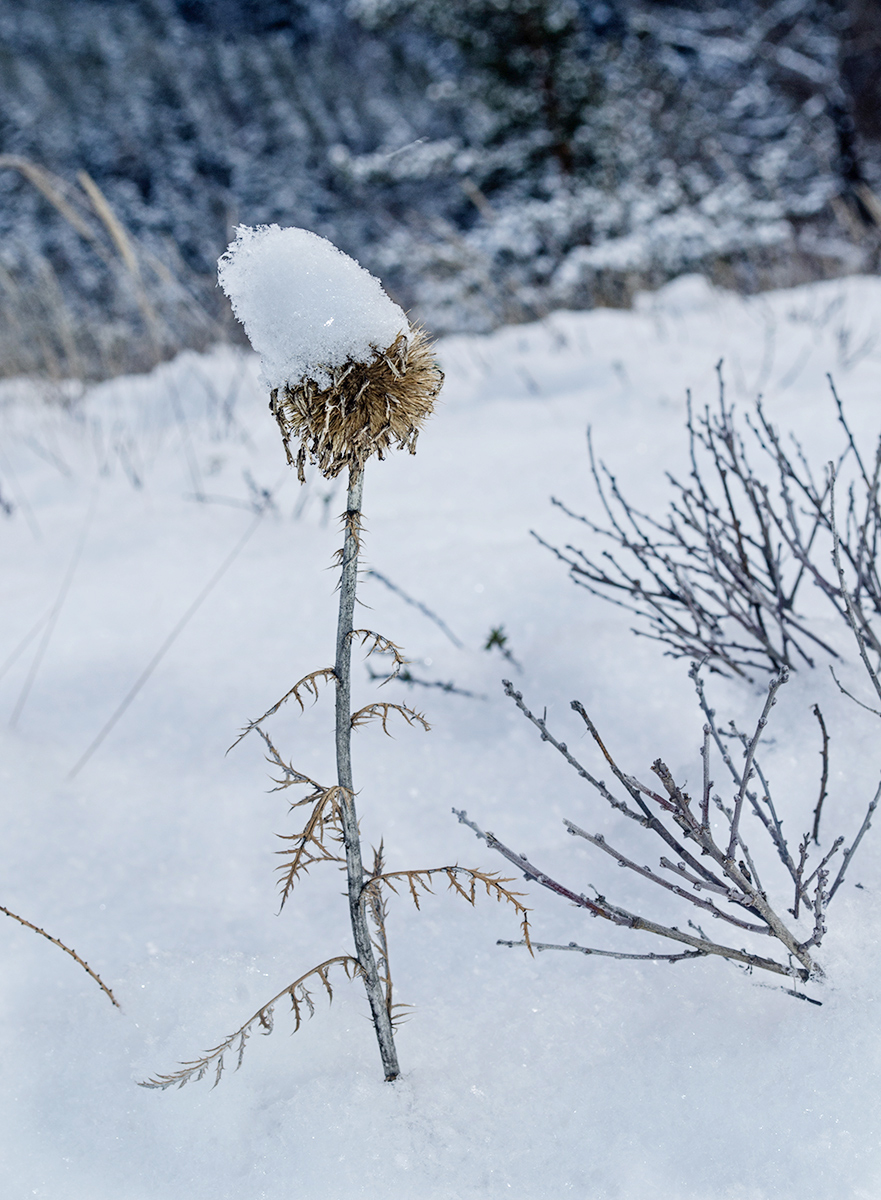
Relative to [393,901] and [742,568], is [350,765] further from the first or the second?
[742,568]

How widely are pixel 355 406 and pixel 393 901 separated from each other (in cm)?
80

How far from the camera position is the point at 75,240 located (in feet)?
70.7

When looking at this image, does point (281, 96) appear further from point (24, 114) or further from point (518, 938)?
point (518, 938)

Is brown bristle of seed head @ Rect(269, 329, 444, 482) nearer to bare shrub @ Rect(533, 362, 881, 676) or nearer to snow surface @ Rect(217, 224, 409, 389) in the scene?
snow surface @ Rect(217, 224, 409, 389)

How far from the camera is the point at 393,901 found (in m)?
1.16

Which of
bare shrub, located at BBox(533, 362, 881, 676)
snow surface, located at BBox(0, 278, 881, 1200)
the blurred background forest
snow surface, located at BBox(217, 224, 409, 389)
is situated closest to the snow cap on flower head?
snow surface, located at BBox(217, 224, 409, 389)

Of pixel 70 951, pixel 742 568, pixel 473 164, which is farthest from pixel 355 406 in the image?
pixel 473 164

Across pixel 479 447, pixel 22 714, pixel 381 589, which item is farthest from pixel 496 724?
pixel 479 447

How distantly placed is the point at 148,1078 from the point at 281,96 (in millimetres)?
36165

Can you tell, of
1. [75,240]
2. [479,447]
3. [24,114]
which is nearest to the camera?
[479,447]

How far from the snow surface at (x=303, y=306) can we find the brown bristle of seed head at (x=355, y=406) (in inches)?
0.5

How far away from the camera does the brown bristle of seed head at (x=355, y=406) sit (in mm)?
688

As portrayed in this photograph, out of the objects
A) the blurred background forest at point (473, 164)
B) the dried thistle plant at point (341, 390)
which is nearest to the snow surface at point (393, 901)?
the dried thistle plant at point (341, 390)

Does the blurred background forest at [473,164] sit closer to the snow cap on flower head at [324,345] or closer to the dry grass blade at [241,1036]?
the snow cap on flower head at [324,345]
